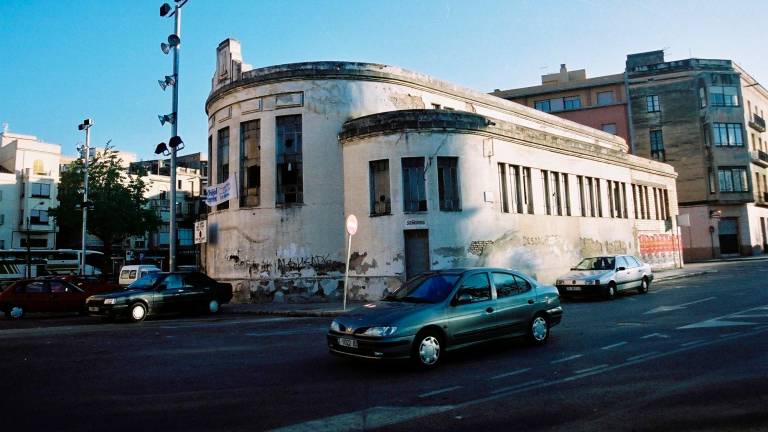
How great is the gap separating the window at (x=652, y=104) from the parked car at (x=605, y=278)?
3689 cm

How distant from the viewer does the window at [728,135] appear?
48500mm

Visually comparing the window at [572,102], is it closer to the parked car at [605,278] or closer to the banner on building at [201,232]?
the parked car at [605,278]

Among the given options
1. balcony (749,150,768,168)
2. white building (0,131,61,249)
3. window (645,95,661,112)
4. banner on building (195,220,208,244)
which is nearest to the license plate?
banner on building (195,220,208,244)

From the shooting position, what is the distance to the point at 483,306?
28.5 ft

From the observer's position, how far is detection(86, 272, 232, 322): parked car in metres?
16.5

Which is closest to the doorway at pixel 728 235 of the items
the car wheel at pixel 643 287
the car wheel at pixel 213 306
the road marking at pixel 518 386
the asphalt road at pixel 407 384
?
the car wheel at pixel 643 287

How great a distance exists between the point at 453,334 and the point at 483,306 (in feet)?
2.88

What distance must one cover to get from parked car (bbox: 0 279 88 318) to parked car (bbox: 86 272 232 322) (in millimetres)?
4912

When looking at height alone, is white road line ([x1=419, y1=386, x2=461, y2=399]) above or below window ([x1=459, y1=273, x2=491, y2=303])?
below

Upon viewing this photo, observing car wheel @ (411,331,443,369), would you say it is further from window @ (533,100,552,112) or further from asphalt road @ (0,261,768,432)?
window @ (533,100,552,112)

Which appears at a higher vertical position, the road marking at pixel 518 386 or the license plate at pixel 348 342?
the license plate at pixel 348 342

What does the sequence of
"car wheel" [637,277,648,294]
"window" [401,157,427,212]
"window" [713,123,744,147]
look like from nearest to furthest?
1. "car wheel" [637,277,648,294]
2. "window" [401,157,427,212]
3. "window" [713,123,744,147]

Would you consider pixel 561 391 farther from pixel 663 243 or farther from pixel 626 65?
pixel 626 65

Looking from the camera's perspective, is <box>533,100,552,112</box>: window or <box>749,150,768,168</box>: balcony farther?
<box>533,100,552,112</box>: window
